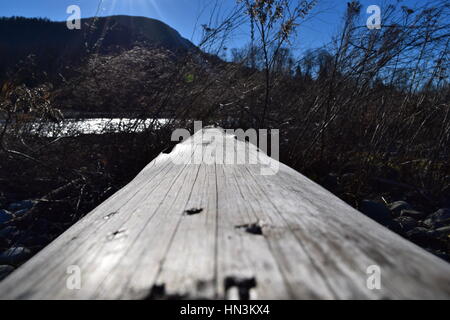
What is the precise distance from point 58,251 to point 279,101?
452 cm

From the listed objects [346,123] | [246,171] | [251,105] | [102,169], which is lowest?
[102,169]

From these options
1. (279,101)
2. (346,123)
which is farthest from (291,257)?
(279,101)

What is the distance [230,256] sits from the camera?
0.50 meters

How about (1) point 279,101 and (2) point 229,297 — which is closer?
(2) point 229,297

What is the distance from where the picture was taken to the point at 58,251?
60 cm

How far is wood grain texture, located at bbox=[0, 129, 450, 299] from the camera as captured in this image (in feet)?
1.39

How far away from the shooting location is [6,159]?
9.62ft

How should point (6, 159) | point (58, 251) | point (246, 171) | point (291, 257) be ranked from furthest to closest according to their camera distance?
1. point (6, 159)
2. point (246, 171)
3. point (58, 251)
4. point (291, 257)

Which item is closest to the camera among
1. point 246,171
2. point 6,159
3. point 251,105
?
point 246,171

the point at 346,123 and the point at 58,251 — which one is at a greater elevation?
the point at 346,123

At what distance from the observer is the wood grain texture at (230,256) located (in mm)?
423

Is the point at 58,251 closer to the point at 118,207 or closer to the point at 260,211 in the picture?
the point at 118,207
